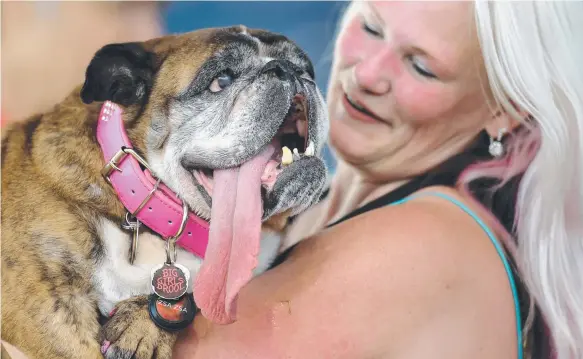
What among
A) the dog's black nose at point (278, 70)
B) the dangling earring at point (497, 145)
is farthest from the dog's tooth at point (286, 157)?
the dangling earring at point (497, 145)

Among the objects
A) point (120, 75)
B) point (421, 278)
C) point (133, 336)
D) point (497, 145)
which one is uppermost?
point (120, 75)

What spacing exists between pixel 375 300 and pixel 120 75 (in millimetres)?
552

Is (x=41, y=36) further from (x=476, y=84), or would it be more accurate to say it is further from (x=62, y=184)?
(x=476, y=84)

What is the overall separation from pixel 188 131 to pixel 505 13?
2.00 ft

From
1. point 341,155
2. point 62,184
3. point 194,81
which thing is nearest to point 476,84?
point 341,155

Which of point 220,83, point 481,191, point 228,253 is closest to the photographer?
point 228,253

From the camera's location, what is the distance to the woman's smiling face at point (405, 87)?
43.2 inches

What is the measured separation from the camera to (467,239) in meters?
1.02

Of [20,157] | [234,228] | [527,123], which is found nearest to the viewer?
[234,228]

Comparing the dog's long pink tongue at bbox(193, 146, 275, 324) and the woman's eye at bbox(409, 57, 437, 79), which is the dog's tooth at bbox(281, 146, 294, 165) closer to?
the dog's long pink tongue at bbox(193, 146, 275, 324)

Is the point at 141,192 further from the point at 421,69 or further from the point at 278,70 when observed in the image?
the point at 421,69

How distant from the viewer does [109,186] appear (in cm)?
94

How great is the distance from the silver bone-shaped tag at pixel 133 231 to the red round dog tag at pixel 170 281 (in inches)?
1.9

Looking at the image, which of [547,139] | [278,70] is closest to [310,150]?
[278,70]
